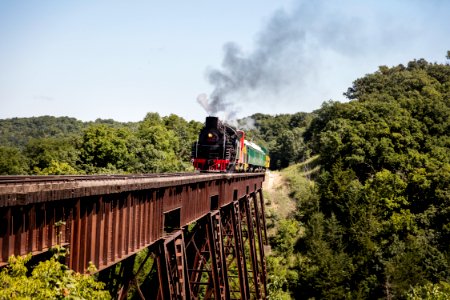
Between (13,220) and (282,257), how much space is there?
119ft

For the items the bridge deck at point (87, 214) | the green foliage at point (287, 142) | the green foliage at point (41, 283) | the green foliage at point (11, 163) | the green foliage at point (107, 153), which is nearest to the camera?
the green foliage at point (41, 283)

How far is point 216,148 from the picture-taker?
22203mm

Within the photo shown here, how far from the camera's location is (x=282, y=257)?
3947 centimetres

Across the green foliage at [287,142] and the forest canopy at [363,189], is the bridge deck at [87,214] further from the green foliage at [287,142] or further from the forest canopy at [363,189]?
the green foliage at [287,142]

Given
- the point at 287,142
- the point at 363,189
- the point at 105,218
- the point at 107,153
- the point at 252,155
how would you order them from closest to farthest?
the point at 105,218, the point at 252,155, the point at 363,189, the point at 107,153, the point at 287,142

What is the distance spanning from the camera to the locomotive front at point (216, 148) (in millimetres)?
21984

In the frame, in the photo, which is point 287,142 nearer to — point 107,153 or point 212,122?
point 107,153

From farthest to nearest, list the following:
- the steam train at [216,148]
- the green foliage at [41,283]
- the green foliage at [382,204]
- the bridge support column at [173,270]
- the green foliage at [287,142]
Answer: the green foliage at [287,142] → the green foliage at [382,204] → the steam train at [216,148] → the bridge support column at [173,270] → the green foliage at [41,283]

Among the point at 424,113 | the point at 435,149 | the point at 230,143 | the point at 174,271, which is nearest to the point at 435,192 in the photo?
the point at 435,149

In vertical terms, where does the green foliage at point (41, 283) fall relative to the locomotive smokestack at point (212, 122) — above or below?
below

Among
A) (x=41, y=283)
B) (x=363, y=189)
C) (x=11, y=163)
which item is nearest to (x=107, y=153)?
(x=11, y=163)

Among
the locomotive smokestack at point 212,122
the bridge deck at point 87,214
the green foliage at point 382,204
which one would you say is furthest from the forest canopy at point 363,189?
the bridge deck at point 87,214

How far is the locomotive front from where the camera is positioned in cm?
2198

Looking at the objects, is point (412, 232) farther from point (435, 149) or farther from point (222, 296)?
point (222, 296)
